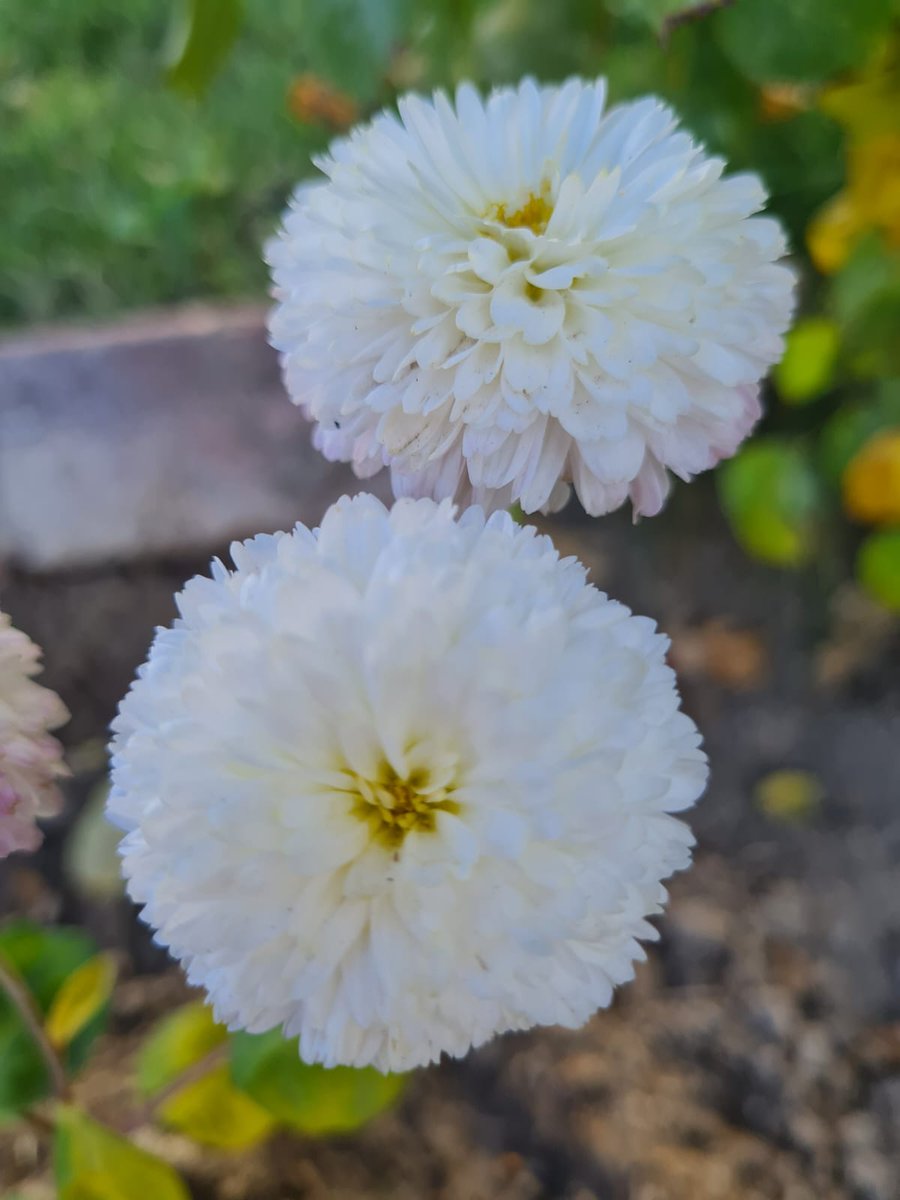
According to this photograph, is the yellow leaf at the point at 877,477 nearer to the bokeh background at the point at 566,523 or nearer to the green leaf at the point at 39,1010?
the bokeh background at the point at 566,523

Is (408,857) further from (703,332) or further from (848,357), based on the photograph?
(848,357)

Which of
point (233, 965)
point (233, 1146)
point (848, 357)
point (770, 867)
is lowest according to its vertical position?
point (233, 1146)

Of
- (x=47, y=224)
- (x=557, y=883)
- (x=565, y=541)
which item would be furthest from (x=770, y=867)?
(x=47, y=224)

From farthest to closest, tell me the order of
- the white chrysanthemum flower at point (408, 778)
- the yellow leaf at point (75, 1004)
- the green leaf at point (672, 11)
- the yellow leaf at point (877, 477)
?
the yellow leaf at point (877, 477)
the yellow leaf at point (75, 1004)
the green leaf at point (672, 11)
the white chrysanthemum flower at point (408, 778)

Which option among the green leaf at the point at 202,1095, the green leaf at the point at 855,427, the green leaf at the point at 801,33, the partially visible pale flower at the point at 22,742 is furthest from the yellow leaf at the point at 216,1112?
the green leaf at the point at 855,427

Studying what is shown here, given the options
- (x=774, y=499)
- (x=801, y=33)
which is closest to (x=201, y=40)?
(x=801, y=33)

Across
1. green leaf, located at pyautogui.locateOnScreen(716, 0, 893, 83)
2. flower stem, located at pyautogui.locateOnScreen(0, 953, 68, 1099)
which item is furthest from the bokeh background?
flower stem, located at pyautogui.locateOnScreen(0, 953, 68, 1099)

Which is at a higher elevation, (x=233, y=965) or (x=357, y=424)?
(x=357, y=424)
